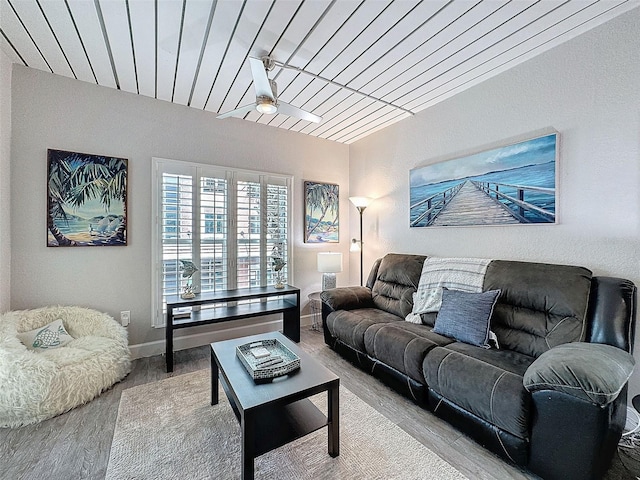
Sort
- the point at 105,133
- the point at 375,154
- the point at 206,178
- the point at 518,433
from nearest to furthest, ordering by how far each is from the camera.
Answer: the point at 518,433 < the point at 105,133 < the point at 206,178 < the point at 375,154

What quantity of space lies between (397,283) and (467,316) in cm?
98

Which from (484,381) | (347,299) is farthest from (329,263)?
(484,381)

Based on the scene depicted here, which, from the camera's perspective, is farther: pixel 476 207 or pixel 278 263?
pixel 278 263

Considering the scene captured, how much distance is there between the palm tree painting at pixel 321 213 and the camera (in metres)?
3.97

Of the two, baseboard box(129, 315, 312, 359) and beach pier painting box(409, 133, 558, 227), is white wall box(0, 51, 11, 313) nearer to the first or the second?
baseboard box(129, 315, 312, 359)

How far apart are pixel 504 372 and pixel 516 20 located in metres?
2.28

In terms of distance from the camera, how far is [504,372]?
5.35ft

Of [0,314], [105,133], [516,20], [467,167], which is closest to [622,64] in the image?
[516,20]

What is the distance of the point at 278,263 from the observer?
3.52m

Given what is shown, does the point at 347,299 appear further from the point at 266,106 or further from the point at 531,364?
the point at 266,106

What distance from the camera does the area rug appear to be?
59.3 inches

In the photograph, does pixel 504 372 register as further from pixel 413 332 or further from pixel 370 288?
pixel 370 288

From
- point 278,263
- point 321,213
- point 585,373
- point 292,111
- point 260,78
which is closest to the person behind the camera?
point 585,373

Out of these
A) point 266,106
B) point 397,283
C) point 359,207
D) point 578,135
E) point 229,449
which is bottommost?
point 229,449
